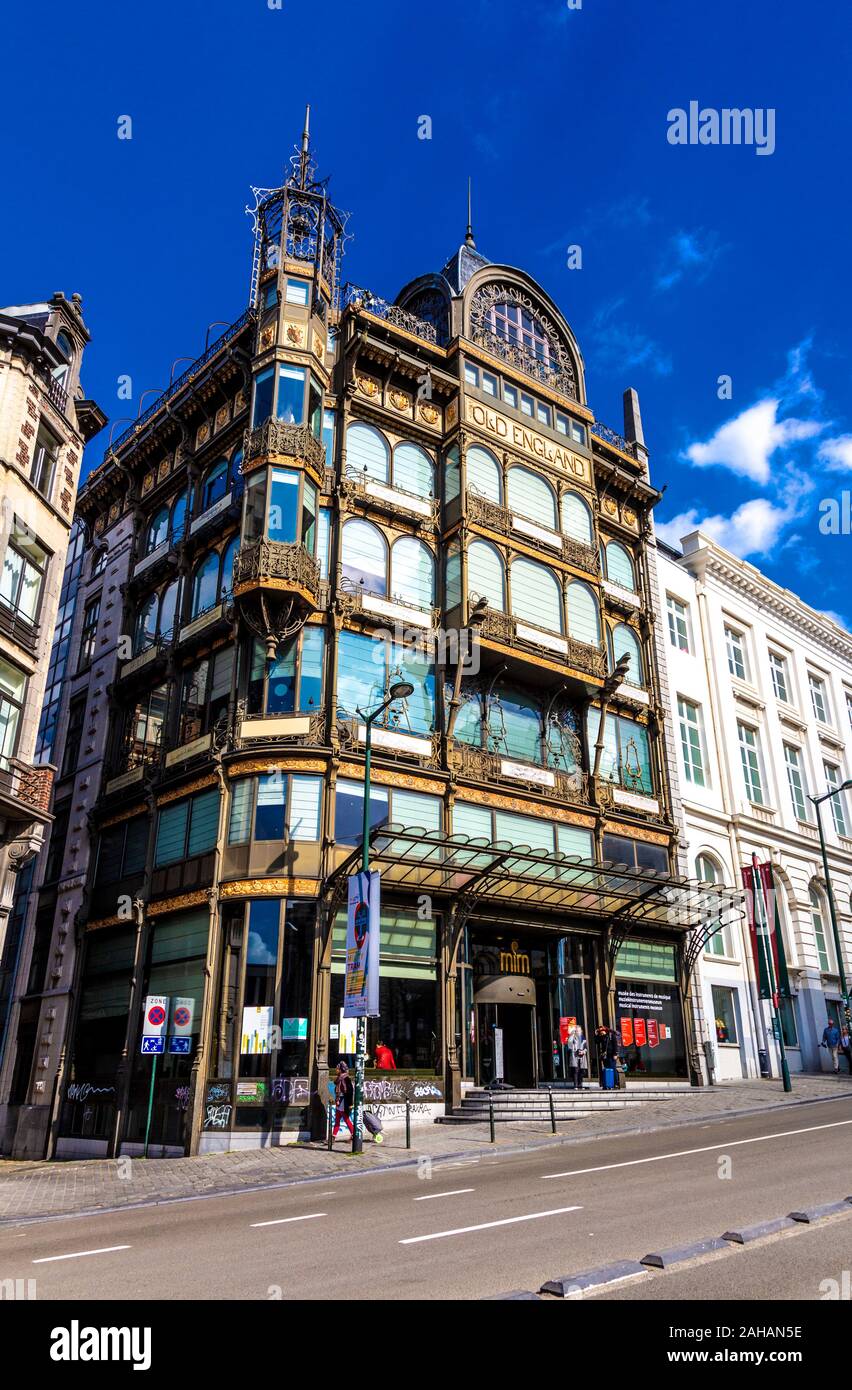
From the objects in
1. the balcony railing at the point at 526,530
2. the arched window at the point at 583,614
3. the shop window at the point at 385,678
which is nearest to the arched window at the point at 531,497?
the balcony railing at the point at 526,530

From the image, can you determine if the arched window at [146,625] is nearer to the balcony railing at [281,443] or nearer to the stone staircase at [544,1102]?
the balcony railing at [281,443]

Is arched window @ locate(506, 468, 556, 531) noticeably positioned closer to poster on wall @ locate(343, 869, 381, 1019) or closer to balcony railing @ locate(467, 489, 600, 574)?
balcony railing @ locate(467, 489, 600, 574)

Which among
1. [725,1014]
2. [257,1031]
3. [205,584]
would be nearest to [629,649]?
[725,1014]

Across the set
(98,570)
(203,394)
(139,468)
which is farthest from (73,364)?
(98,570)

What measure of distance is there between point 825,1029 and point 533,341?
30054 mm

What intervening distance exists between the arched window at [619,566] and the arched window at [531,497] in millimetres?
4019

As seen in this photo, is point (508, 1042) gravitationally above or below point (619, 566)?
below

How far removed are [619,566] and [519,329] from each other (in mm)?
9624

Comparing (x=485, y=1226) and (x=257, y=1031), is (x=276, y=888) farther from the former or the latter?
(x=485, y=1226)

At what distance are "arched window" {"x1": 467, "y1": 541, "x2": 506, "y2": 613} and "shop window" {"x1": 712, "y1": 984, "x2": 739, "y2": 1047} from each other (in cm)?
1672

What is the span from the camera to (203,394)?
1314 inches

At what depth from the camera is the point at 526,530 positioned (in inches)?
1334
